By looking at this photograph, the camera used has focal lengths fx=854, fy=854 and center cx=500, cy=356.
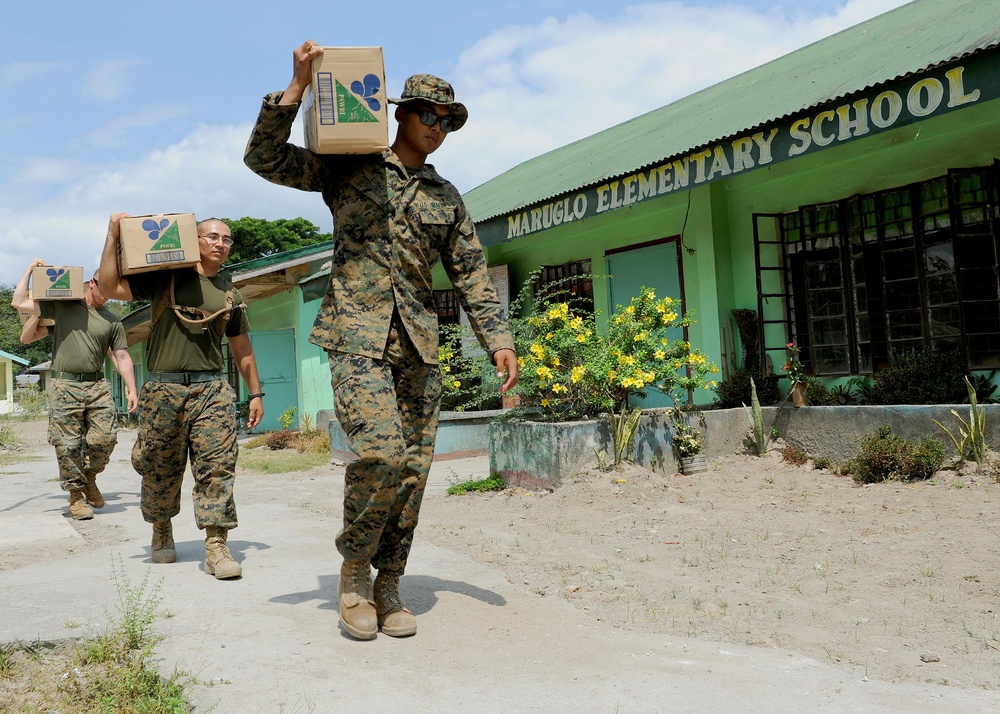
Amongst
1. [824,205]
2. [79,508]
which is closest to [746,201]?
[824,205]

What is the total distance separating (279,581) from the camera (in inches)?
168

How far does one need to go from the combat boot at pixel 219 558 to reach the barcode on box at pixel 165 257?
55.7 inches

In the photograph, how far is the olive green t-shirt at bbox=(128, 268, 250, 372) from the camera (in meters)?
4.60

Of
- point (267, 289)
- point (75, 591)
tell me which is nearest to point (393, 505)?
point (75, 591)

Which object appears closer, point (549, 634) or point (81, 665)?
point (81, 665)

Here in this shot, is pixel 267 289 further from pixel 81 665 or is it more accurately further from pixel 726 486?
pixel 81 665

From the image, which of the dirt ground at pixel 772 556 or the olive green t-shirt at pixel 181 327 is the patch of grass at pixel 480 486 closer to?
the dirt ground at pixel 772 556

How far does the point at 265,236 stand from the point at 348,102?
128 feet

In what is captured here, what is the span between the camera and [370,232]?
341 centimetres

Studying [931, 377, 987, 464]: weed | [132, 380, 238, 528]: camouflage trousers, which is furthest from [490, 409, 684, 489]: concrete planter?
[132, 380, 238, 528]: camouflage trousers

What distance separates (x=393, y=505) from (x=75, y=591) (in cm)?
183

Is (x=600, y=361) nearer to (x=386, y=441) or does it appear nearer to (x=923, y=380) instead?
(x=923, y=380)

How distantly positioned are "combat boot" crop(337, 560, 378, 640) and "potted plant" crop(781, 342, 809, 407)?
5328mm

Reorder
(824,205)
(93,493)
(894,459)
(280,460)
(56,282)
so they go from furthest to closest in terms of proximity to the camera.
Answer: (280,460), (824,205), (93,493), (56,282), (894,459)
